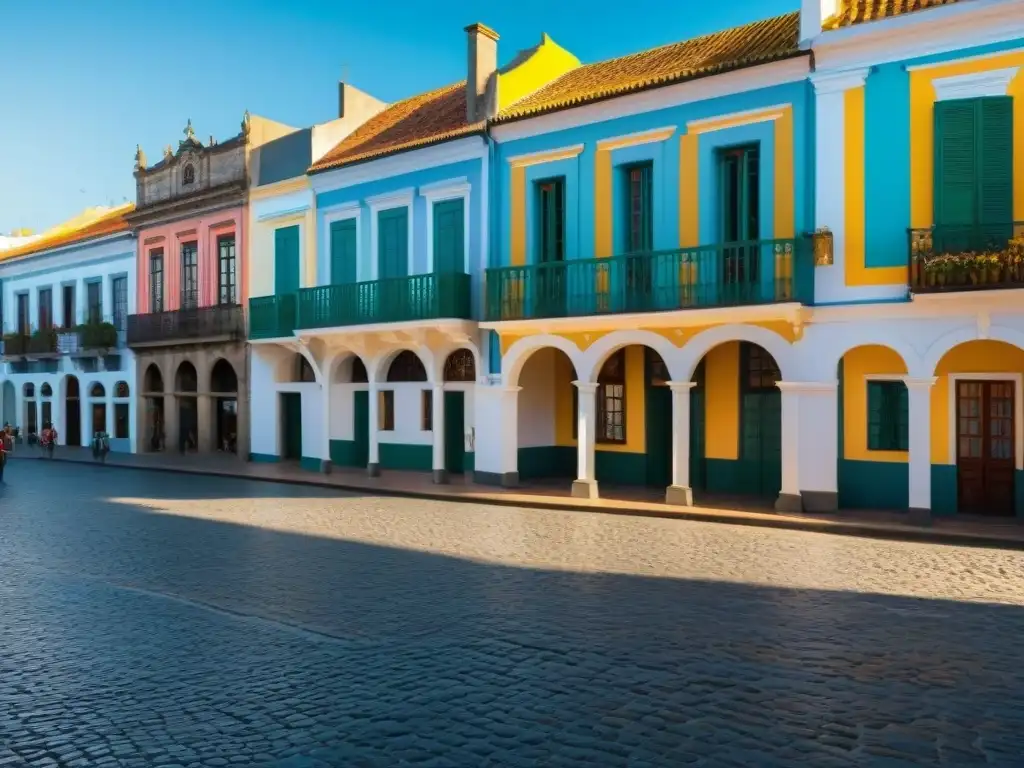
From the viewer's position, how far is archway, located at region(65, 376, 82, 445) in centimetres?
3162

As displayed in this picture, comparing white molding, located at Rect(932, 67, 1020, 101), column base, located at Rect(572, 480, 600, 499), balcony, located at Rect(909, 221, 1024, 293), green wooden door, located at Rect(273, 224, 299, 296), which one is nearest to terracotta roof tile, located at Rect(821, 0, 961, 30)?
white molding, located at Rect(932, 67, 1020, 101)

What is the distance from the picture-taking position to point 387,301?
19.4 m

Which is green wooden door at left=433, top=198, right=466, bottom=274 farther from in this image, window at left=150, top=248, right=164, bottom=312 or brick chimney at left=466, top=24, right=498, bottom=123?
window at left=150, top=248, right=164, bottom=312

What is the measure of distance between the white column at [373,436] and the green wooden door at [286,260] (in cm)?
424

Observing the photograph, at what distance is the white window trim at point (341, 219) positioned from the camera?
69.9 feet

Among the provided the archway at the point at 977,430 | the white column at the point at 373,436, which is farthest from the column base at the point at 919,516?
the white column at the point at 373,436

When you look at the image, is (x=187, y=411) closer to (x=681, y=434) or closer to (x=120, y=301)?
(x=120, y=301)

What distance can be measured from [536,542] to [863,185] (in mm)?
7885

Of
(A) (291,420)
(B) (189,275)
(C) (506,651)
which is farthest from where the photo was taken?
(B) (189,275)

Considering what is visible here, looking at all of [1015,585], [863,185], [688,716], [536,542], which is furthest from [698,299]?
[688,716]

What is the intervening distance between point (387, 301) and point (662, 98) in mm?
7422

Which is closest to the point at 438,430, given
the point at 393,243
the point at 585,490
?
the point at 585,490

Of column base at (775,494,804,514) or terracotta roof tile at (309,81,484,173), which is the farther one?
terracotta roof tile at (309,81,484,173)

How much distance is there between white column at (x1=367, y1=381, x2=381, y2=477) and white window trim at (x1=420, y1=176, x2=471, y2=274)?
3224 millimetres
